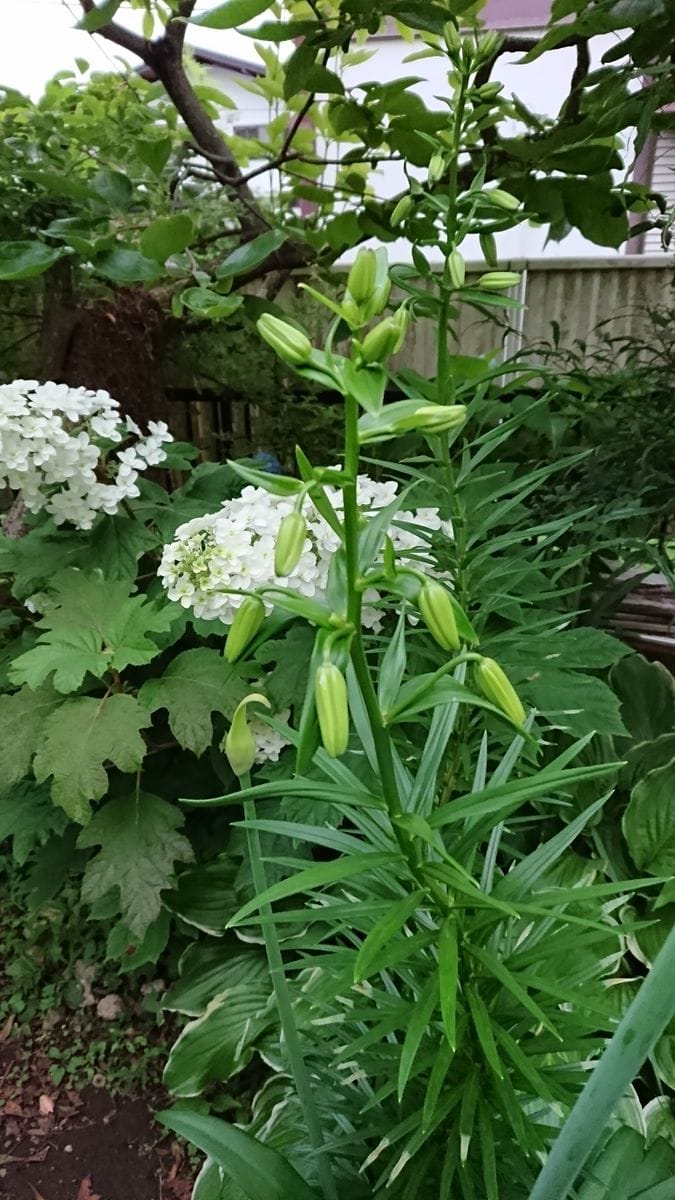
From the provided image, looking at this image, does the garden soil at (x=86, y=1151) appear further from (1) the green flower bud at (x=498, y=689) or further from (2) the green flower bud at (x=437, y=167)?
Result: (2) the green flower bud at (x=437, y=167)

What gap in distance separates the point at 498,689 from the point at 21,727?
0.89 meters

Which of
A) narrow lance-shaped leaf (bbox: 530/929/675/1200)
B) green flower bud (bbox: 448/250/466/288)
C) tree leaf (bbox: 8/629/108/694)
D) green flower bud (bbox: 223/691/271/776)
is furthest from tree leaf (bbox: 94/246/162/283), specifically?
narrow lance-shaped leaf (bbox: 530/929/675/1200)

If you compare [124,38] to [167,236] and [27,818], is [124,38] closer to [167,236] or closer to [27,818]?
[167,236]

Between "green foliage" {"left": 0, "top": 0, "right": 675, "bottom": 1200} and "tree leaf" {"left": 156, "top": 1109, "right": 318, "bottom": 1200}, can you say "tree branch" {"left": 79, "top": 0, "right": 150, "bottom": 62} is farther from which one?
"tree leaf" {"left": 156, "top": 1109, "right": 318, "bottom": 1200}

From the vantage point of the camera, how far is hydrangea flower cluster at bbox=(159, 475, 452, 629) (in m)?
Answer: 0.93

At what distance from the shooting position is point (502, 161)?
1.29 metres

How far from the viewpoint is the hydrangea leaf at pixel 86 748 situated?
3.12 feet

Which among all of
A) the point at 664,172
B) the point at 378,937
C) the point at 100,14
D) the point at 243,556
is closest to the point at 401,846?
the point at 378,937

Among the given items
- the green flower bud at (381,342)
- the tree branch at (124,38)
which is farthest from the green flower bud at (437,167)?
the tree branch at (124,38)

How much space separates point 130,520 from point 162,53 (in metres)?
0.91

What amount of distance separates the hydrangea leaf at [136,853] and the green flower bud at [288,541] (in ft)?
2.81

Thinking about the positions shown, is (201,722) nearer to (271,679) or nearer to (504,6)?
(271,679)

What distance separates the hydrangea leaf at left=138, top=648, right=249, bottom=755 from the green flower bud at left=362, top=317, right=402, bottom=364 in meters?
0.70

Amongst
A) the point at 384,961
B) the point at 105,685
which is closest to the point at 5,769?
the point at 105,685
